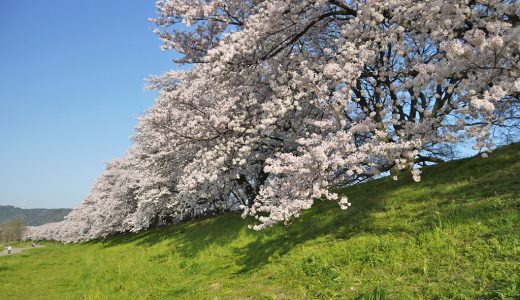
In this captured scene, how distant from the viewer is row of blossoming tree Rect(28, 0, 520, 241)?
362 inches

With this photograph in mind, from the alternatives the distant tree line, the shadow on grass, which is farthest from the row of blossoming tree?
the distant tree line

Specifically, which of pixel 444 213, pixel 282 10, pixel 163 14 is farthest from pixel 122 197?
pixel 444 213

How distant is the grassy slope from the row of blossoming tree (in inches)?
49.6

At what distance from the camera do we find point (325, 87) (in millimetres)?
10352

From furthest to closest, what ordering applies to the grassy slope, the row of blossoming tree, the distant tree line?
the distant tree line → the row of blossoming tree → the grassy slope

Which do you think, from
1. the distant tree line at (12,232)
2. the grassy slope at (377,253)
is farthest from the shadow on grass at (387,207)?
the distant tree line at (12,232)

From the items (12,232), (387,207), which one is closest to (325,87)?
(387,207)

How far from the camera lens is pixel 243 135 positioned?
14.6 m

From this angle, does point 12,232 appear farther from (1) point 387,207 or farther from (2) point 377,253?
(2) point 377,253

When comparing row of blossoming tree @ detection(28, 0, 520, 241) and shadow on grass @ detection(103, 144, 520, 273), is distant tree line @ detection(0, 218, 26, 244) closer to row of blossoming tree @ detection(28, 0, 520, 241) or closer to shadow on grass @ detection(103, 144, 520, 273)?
row of blossoming tree @ detection(28, 0, 520, 241)

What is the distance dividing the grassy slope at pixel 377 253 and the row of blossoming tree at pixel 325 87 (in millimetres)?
1260

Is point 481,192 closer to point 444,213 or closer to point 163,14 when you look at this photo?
point 444,213

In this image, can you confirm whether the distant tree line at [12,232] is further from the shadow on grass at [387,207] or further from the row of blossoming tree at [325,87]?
the shadow on grass at [387,207]

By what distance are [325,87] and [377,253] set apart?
4.46 m
